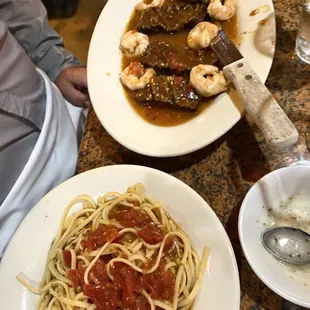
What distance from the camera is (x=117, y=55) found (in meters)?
1.68

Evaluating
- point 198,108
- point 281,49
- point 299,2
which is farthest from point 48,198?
point 299,2

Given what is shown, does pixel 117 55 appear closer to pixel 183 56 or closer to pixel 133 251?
pixel 183 56

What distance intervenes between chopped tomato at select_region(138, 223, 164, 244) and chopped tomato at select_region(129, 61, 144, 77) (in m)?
0.58

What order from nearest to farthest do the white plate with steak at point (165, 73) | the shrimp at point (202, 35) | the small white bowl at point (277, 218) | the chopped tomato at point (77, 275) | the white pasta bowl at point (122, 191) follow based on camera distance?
the small white bowl at point (277, 218) < the white pasta bowl at point (122, 191) < the chopped tomato at point (77, 275) < the white plate with steak at point (165, 73) < the shrimp at point (202, 35)

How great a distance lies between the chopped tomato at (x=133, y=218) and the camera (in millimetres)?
1333

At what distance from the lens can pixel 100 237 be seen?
1.33 metres

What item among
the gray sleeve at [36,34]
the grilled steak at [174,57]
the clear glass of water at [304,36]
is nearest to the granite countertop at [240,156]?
the clear glass of water at [304,36]

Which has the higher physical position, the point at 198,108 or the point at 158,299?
the point at 198,108

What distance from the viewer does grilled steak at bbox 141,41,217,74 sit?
154 centimetres

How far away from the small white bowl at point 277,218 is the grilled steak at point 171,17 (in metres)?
0.75

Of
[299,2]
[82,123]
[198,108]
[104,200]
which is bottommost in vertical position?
[82,123]

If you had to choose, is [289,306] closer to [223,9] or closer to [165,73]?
[165,73]

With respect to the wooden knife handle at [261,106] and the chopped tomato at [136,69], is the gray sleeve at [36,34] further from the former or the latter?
the wooden knife handle at [261,106]

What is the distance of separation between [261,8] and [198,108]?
1.33ft
